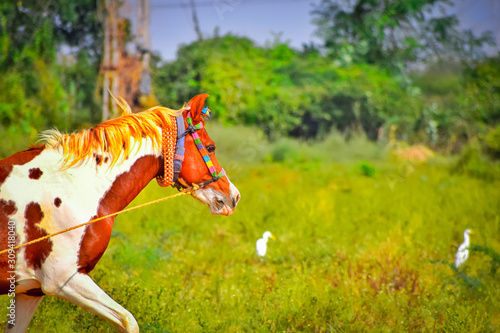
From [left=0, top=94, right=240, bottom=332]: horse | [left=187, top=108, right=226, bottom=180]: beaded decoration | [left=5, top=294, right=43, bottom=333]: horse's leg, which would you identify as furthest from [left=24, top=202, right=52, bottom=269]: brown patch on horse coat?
[left=187, top=108, right=226, bottom=180]: beaded decoration

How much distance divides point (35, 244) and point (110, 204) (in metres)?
0.42

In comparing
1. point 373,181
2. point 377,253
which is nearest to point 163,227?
point 377,253

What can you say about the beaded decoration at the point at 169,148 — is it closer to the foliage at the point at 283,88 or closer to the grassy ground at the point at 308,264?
the grassy ground at the point at 308,264

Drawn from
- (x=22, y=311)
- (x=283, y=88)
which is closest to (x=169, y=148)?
(x=22, y=311)

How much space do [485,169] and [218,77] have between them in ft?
22.0

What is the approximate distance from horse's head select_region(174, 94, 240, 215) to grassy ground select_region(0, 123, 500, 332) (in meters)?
0.99

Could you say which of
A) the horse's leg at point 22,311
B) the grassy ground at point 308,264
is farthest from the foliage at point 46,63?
the horse's leg at point 22,311

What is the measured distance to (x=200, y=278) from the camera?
175 inches

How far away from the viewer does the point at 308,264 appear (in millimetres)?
4910

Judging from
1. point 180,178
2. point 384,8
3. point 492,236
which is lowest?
point 492,236

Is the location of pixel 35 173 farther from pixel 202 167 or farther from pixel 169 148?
pixel 202 167

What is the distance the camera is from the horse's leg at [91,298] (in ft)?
7.10

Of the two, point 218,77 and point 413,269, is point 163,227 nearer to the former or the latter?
Result: point 413,269

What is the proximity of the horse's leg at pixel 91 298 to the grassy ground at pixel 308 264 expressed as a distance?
769 millimetres
